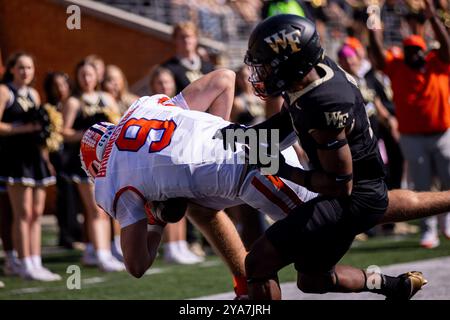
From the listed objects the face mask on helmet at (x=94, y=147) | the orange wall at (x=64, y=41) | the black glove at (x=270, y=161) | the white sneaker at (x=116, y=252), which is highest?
the black glove at (x=270, y=161)

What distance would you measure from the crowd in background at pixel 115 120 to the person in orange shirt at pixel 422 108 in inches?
0.4

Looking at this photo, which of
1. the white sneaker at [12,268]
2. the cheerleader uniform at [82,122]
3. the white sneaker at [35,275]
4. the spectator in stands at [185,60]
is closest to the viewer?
the white sneaker at [35,275]

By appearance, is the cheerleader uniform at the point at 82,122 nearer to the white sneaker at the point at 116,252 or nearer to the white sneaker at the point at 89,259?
the white sneaker at the point at 89,259

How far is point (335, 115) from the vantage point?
483 centimetres

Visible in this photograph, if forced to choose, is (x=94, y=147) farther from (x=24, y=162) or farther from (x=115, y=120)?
(x=115, y=120)

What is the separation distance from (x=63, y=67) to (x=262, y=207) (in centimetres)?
1002

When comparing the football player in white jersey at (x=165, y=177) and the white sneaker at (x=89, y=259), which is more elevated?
the football player in white jersey at (x=165, y=177)

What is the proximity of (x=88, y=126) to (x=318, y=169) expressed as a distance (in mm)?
4716

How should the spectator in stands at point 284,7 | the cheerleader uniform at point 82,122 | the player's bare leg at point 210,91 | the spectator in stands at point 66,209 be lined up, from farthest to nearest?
1. the spectator in stands at point 66,209
2. the cheerleader uniform at point 82,122
3. the spectator in stands at point 284,7
4. the player's bare leg at point 210,91

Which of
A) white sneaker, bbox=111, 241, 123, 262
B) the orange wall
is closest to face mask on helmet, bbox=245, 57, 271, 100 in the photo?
white sneaker, bbox=111, 241, 123, 262

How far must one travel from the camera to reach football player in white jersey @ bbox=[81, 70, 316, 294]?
17.9 ft

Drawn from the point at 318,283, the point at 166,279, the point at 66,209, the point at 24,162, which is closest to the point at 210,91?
the point at 318,283

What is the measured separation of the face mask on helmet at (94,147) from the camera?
5.84 m

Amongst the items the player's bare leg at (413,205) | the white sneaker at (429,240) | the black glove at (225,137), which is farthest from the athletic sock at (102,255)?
the player's bare leg at (413,205)
